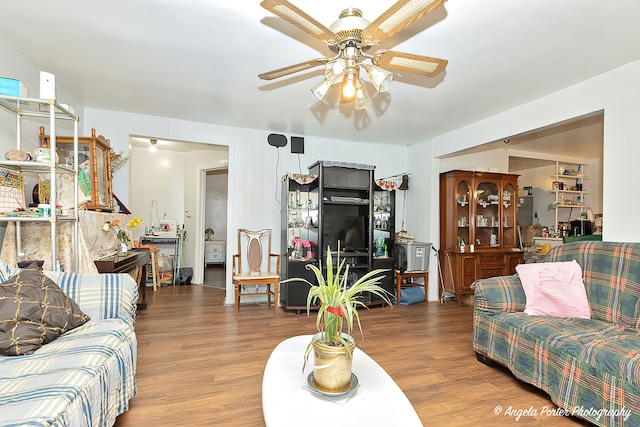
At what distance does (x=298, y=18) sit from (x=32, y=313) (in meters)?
2.02

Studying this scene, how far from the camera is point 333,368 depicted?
1322 mm

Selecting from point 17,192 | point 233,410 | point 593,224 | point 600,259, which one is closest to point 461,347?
point 600,259

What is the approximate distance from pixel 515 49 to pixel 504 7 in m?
0.57

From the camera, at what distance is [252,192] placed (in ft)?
14.4

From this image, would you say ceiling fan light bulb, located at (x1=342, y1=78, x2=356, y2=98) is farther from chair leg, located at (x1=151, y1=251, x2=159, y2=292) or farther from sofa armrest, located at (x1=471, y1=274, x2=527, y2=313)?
chair leg, located at (x1=151, y1=251, x2=159, y2=292)

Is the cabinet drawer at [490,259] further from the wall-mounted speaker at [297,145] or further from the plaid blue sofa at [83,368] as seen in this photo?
the plaid blue sofa at [83,368]

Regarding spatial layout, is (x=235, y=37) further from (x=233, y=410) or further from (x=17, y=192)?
(x=233, y=410)

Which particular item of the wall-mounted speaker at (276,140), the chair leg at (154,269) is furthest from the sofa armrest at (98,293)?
the chair leg at (154,269)

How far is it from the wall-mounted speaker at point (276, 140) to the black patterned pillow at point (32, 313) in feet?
10.0

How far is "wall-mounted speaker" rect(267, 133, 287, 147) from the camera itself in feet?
14.5

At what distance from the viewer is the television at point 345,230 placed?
4418mm

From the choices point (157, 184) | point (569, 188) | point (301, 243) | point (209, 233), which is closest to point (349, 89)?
point (301, 243)

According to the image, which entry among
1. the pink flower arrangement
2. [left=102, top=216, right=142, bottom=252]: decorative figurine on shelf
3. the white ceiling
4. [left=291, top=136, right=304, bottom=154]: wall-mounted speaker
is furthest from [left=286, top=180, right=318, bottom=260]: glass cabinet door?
[left=102, top=216, right=142, bottom=252]: decorative figurine on shelf

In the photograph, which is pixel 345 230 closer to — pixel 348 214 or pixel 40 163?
pixel 348 214
